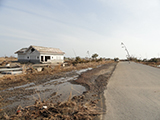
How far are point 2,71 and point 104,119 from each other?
1410cm

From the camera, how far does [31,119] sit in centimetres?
308

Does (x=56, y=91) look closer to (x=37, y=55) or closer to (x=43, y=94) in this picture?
(x=43, y=94)

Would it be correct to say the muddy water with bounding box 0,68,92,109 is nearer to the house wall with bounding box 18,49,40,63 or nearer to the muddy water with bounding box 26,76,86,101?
the muddy water with bounding box 26,76,86,101

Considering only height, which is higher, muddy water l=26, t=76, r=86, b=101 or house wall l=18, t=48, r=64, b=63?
house wall l=18, t=48, r=64, b=63

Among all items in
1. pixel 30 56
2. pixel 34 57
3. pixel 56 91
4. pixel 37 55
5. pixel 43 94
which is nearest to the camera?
pixel 43 94

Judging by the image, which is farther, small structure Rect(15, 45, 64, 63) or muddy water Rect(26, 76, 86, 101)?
small structure Rect(15, 45, 64, 63)

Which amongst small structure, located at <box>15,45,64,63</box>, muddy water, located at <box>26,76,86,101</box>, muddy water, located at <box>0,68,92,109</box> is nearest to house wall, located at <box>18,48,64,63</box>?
small structure, located at <box>15,45,64,63</box>

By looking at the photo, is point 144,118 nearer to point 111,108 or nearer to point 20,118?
point 111,108

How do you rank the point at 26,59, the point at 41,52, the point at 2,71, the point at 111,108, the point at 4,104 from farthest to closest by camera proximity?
1. the point at 26,59
2. the point at 41,52
3. the point at 2,71
4. the point at 4,104
5. the point at 111,108

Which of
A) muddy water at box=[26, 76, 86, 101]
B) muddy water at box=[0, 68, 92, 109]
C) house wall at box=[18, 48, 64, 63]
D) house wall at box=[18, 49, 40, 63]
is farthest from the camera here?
house wall at box=[18, 49, 40, 63]

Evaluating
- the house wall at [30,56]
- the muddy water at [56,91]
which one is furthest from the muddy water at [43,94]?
the house wall at [30,56]

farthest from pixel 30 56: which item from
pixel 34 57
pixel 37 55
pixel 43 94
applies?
pixel 43 94

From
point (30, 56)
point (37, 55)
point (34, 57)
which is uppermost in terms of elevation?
point (37, 55)

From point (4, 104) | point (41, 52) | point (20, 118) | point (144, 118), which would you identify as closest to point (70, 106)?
point (20, 118)
